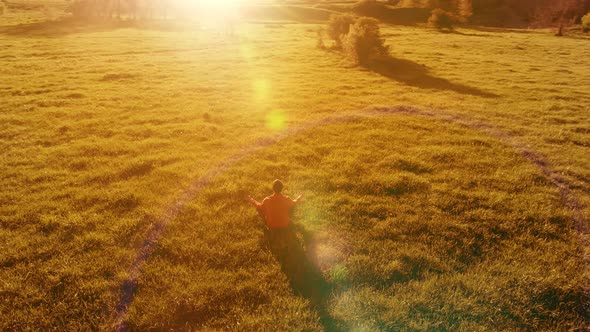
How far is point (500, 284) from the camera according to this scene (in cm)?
521

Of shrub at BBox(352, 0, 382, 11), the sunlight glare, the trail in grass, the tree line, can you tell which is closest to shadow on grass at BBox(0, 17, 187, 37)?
the tree line

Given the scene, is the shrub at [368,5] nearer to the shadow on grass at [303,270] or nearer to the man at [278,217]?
the man at [278,217]

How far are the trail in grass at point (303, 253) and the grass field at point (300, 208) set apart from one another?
39 millimetres

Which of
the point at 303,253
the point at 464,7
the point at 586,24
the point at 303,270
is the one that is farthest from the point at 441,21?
Answer: the point at 303,270

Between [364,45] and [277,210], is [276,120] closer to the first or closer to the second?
[277,210]

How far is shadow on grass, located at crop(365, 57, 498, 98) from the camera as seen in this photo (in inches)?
673

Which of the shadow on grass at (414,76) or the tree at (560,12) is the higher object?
the tree at (560,12)

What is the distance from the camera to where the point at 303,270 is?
5477mm

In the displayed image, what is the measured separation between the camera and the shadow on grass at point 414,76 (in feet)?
56.1

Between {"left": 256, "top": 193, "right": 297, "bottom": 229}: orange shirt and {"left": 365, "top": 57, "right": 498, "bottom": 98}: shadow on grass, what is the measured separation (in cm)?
1462

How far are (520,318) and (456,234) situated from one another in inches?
73.2

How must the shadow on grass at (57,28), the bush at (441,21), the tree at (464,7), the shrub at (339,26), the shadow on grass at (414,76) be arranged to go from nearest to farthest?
the shadow on grass at (414,76) < the shrub at (339,26) < the shadow on grass at (57,28) < the bush at (441,21) < the tree at (464,7)

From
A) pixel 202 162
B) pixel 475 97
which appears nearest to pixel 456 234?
pixel 202 162

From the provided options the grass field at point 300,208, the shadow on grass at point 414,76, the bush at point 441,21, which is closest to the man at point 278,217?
the grass field at point 300,208
